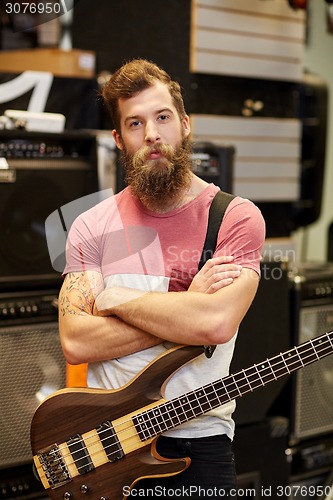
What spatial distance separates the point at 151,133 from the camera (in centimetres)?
152

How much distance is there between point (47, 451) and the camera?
5.50ft

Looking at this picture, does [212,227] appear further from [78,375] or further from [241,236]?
[78,375]

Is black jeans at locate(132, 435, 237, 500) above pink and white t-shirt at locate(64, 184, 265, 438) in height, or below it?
below

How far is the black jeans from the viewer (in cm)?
164

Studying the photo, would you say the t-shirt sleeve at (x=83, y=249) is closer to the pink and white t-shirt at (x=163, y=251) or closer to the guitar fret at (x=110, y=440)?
the pink and white t-shirt at (x=163, y=251)

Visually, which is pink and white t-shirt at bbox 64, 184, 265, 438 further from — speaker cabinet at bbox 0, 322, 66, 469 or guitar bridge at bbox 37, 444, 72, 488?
speaker cabinet at bbox 0, 322, 66, 469

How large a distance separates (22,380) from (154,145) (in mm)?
1073

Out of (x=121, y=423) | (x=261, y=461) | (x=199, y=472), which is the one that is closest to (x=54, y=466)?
(x=121, y=423)

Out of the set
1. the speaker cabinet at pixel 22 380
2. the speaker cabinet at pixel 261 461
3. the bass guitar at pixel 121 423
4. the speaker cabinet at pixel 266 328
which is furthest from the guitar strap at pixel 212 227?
the speaker cabinet at pixel 261 461

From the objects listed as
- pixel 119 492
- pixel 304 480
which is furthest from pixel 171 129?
pixel 304 480

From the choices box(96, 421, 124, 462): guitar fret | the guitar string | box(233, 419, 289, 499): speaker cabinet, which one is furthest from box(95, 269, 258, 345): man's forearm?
box(233, 419, 289, 499): speaker cabinet

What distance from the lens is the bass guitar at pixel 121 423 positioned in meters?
1.61

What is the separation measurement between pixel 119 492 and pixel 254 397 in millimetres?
884

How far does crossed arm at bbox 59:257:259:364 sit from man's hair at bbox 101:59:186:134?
0.32 meters
